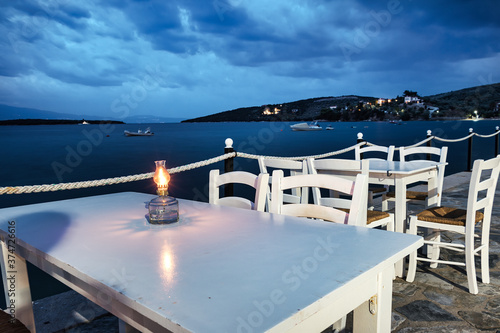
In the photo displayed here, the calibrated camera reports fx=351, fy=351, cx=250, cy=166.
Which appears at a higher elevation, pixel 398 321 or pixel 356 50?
pixel 356 50

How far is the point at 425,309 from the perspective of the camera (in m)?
2.38

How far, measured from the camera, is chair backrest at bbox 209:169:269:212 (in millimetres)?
1935

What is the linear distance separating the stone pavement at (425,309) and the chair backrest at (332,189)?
0.93 meters

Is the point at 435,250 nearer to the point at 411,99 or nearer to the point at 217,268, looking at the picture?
the point at 217,268

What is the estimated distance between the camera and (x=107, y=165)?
24594 mm

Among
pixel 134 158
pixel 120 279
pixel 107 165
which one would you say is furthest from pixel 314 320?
pixel 134 158

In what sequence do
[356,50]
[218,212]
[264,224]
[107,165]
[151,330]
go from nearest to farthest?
1. [151,330]
2. [264,224]
3. [218,212]
4. [356,50]
5. [107,165]

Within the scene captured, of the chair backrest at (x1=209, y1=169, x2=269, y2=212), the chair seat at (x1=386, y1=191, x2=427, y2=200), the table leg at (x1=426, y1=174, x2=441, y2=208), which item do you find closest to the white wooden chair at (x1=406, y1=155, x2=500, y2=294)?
the table leg at (x1=426, y1=174, x2=441, y2=208)

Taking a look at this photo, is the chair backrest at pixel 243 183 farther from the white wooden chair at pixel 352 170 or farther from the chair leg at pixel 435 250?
the chair leg at pixel 435 250

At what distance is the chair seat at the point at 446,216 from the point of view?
272cm

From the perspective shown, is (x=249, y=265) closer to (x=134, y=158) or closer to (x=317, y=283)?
(x=317, y=283)

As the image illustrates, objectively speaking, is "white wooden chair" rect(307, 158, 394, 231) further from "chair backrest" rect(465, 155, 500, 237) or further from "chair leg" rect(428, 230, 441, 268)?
"chair backrest" rect(465, 155, 500, 237)

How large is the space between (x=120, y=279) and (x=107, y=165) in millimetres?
25605

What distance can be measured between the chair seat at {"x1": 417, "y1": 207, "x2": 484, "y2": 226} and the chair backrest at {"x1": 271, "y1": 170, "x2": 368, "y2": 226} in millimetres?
1446
